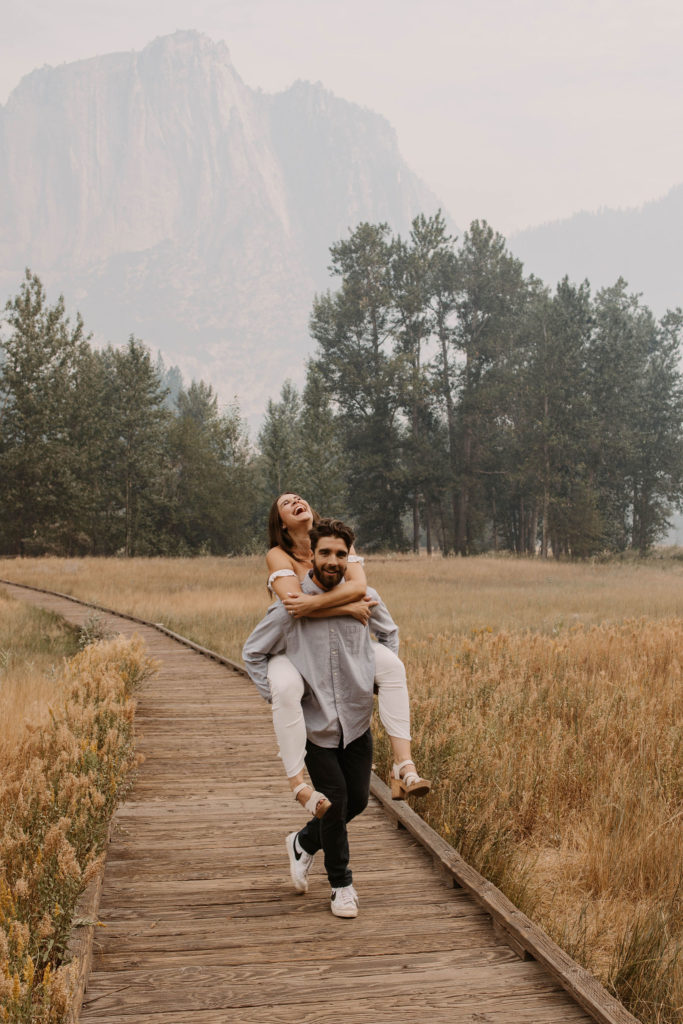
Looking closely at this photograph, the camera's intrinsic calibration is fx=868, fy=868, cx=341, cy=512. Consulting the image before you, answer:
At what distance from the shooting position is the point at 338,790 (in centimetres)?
386

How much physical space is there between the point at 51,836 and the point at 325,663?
4.60ft

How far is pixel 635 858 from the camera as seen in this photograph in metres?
4.86

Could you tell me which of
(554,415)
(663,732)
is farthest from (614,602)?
(554,415)

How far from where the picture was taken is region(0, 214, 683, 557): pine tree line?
4656cm

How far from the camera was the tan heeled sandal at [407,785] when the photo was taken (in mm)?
3602

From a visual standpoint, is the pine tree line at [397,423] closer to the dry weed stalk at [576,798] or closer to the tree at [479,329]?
the tree at [479,329]

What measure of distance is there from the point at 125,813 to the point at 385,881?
1.97m

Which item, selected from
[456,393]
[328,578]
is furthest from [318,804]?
[456,393]

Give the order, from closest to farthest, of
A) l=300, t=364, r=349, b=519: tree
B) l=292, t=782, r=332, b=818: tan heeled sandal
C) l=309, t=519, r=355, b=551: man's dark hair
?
1. l=292, t=782, r=332, b=818: tan heeled sandal
2. l=309, t=519, r=355, b=551: man's dark hair
3. l=300, t=364, r=349, b=519: tree

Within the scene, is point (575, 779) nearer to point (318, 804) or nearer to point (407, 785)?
point (407, 785)

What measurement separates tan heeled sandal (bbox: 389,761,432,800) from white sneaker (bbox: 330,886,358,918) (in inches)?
21.1

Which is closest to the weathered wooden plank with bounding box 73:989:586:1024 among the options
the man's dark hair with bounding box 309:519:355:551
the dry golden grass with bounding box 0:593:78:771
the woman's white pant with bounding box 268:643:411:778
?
the woman's white pant with bounding box 268:643:411:778

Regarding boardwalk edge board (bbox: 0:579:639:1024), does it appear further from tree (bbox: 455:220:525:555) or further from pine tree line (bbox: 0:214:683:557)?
tree (bbox: 455:220:525:555)

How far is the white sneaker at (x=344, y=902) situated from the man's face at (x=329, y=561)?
1.37 metres
